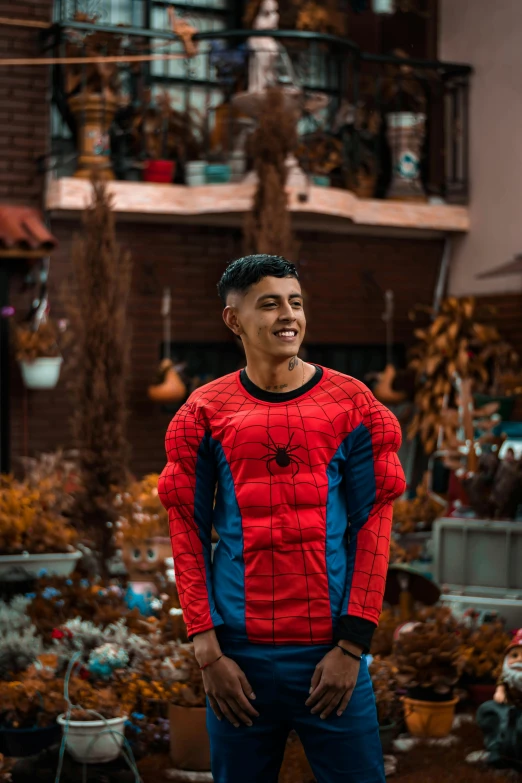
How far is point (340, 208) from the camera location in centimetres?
984

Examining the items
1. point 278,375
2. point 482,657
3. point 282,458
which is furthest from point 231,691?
point 482,657

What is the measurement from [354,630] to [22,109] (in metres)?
7.79

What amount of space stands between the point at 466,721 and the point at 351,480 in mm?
3120

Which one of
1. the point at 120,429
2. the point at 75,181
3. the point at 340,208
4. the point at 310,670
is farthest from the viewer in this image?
the point at 340,208

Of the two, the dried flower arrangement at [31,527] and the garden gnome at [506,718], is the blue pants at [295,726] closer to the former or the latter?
the garden gnome at [506,718]

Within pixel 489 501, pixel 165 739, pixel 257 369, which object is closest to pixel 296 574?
pixel 257 369

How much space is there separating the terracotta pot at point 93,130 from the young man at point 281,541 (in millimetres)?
7044

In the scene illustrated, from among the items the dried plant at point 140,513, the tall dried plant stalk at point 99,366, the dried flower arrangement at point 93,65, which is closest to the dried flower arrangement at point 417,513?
the dried plant at point 140,513

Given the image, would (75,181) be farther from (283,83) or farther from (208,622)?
(208,622)

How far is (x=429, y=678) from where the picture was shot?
516 centimetres

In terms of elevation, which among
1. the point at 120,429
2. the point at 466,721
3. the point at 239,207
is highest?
the point at 239,207

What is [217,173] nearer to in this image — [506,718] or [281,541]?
[506,718]

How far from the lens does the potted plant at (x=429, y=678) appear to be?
513cm

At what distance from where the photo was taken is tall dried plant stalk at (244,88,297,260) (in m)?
9.19
